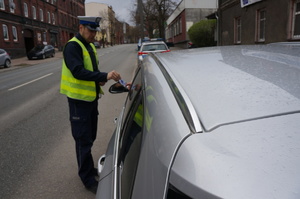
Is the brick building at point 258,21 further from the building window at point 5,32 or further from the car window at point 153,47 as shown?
the building window at point 5,32

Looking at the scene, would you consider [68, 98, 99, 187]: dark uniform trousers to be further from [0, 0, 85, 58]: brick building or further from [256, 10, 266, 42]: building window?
[0, 0, 85, 58]: brick building

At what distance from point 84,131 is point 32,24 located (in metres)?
39.8

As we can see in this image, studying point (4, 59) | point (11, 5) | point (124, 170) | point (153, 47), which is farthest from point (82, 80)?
point (11, 5)

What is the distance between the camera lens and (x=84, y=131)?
117 inches

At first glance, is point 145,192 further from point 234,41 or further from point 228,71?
point 234,41

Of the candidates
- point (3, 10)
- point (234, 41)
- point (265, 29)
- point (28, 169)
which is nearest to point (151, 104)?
point (28, 169)

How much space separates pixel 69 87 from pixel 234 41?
16.6m

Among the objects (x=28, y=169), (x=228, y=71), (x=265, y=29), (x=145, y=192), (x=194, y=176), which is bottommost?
(x=28, y=169)

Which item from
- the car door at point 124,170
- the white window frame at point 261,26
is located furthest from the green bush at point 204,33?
the car door at point 124,170

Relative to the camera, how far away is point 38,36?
39.6 metres

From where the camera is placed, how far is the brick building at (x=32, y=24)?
103 ft

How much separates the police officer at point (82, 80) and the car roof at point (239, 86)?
126 centimetres

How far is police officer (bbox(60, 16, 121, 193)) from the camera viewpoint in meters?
2.83

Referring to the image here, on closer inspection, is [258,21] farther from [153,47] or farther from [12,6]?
[12,6]
